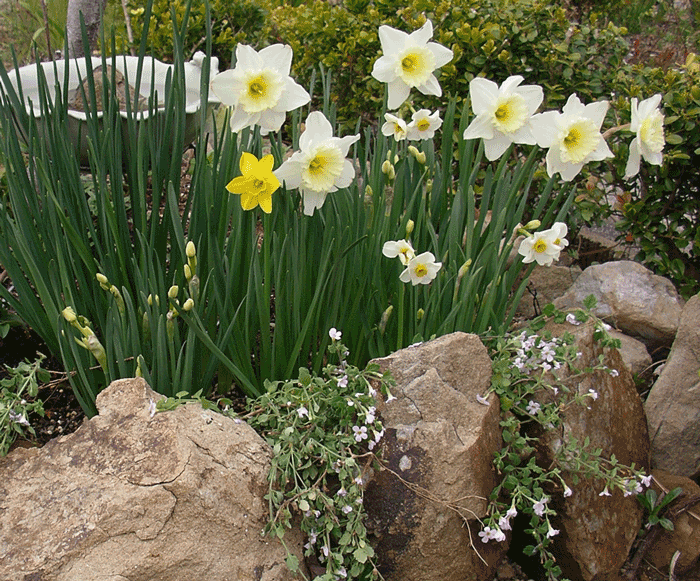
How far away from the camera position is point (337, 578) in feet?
4.86

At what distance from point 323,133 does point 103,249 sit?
2.58 feet

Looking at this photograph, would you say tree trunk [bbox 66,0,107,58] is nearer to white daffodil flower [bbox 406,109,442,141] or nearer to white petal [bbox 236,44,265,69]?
white daffodil flower [bbox 406,109,442,141]

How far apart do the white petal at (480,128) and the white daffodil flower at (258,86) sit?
17.6 inches

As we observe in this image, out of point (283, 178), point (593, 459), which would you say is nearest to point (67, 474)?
point (283, 178)

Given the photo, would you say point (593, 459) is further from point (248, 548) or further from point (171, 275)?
point (171, 275)

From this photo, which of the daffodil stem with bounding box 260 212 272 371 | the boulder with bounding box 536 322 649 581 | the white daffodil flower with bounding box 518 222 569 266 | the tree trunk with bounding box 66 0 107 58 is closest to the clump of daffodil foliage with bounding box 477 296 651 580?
the boulder with bounding box 536 322 649 581

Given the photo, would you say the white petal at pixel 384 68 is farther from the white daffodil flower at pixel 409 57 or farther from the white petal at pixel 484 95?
the white petal at pixel 484 95

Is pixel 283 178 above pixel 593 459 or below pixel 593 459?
above

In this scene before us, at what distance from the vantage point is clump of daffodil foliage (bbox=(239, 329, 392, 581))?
1.47m

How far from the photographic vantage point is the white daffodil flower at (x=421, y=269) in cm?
166

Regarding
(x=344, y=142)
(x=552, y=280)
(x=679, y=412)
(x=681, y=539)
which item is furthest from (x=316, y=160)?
(x=552, y=280)

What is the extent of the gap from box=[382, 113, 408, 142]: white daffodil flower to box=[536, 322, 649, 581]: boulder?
0.75 m

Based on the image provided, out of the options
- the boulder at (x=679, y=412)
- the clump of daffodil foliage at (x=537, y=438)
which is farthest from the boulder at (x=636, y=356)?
the clump of daffodil foliage at (x=537, y=438)

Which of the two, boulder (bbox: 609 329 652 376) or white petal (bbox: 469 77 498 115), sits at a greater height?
white petal (bbox: 469 77 498 115)
